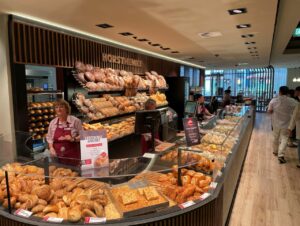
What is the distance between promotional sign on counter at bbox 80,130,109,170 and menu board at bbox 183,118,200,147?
3.95ft

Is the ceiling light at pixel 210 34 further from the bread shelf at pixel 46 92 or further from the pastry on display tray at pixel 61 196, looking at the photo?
the pastry on display tray at pixel 61 196

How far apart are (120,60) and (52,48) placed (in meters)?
2.21

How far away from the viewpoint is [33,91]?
415 cm

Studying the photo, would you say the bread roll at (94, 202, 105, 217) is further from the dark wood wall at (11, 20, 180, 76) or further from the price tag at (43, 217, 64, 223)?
the dark wood wall at (11, 20, 180, 76)

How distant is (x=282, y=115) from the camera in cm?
593

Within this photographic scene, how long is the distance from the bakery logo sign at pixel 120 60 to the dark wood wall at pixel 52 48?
7cm

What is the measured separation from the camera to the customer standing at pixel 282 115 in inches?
227

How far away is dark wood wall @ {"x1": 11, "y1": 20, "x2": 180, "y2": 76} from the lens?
3.73 m

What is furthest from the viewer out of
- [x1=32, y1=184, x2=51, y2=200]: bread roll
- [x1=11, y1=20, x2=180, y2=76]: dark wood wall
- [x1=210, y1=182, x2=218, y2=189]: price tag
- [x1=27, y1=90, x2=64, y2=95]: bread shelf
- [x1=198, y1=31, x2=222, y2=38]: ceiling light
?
[x1=198, y1=31, x2=222, y2=38]: ceiling light

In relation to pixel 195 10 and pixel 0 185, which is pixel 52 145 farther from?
pixel 195 10

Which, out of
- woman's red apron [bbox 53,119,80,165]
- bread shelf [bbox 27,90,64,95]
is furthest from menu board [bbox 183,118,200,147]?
bread shelf [bbox 27,90,64,95]

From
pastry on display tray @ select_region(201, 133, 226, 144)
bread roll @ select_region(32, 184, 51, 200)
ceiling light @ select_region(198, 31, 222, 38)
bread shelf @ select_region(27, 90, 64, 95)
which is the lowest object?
bread roll @ select_region(32, 184, 51, 200)

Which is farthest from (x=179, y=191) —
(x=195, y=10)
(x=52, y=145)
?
(x=195, y=10)

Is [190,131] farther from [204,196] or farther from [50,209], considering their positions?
[50,209]
